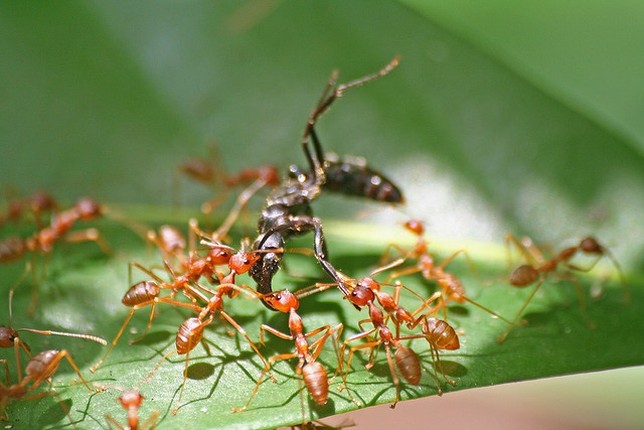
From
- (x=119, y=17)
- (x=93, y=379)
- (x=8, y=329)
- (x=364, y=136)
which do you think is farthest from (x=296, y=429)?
(x=119, y=17)

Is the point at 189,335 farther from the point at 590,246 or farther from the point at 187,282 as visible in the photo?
the point at 590,246

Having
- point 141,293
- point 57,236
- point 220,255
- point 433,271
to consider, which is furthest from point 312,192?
point 57,236

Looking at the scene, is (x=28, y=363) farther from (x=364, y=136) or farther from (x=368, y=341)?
(x=364, y=136)

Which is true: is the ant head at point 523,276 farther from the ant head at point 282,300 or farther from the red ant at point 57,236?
the red ant at point 57,236

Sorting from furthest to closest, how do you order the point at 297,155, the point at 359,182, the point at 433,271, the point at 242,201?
the point at 297,155 → the point at 242,201 → the point at 359,182 → the point at 433,271

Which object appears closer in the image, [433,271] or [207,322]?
[207,322]

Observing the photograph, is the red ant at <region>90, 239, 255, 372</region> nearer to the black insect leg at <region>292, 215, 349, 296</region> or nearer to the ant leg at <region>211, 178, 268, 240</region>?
the black insect leg at <region>292, 215, 349, 296</region>

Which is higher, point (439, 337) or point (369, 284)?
point (369, 284)
